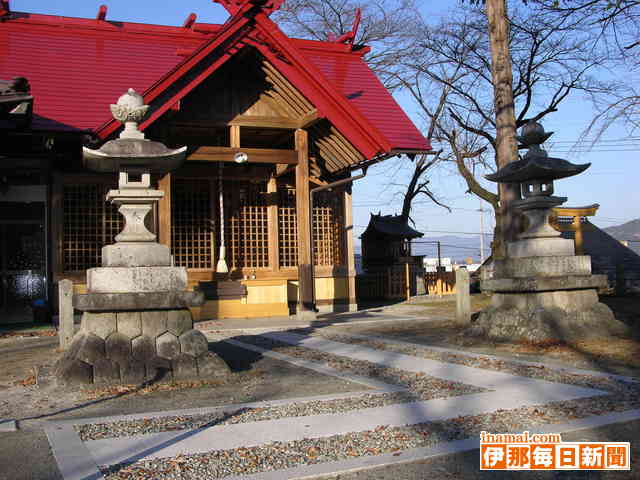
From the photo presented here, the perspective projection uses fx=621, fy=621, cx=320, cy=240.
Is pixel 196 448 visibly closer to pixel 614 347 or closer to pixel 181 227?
pixel 614 347

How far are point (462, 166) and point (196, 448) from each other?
2132cm

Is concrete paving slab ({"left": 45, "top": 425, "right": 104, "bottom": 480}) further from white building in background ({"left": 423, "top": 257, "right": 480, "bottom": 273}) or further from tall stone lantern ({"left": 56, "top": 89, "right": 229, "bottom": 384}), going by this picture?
white building in background ({"left": 423, "top": 257, "right": 480, "bottom": 273})

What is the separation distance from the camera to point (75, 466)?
4223mm

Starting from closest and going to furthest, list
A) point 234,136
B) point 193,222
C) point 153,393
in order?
point 153,393 < point 234,136 < point 193,222

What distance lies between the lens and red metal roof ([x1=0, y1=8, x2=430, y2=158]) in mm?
13625

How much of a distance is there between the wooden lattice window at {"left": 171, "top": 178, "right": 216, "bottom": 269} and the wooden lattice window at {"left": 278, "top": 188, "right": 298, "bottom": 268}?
188 centimetres

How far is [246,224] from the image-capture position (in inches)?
652

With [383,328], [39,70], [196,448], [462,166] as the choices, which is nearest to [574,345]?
[383,328]

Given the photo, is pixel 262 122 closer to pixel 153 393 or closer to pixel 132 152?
pixel 132 152

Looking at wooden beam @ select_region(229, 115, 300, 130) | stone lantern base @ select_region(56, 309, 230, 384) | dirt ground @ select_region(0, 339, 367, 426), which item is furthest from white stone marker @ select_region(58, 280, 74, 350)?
wooden beam @ select_region(229, 115, 300, 130)

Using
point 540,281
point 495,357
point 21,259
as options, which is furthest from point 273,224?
point 495,357

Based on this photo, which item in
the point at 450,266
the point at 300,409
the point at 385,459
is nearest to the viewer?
the point at 385,459

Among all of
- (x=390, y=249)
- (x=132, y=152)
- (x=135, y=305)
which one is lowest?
(x=135, y=305)

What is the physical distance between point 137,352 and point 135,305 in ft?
1.89
